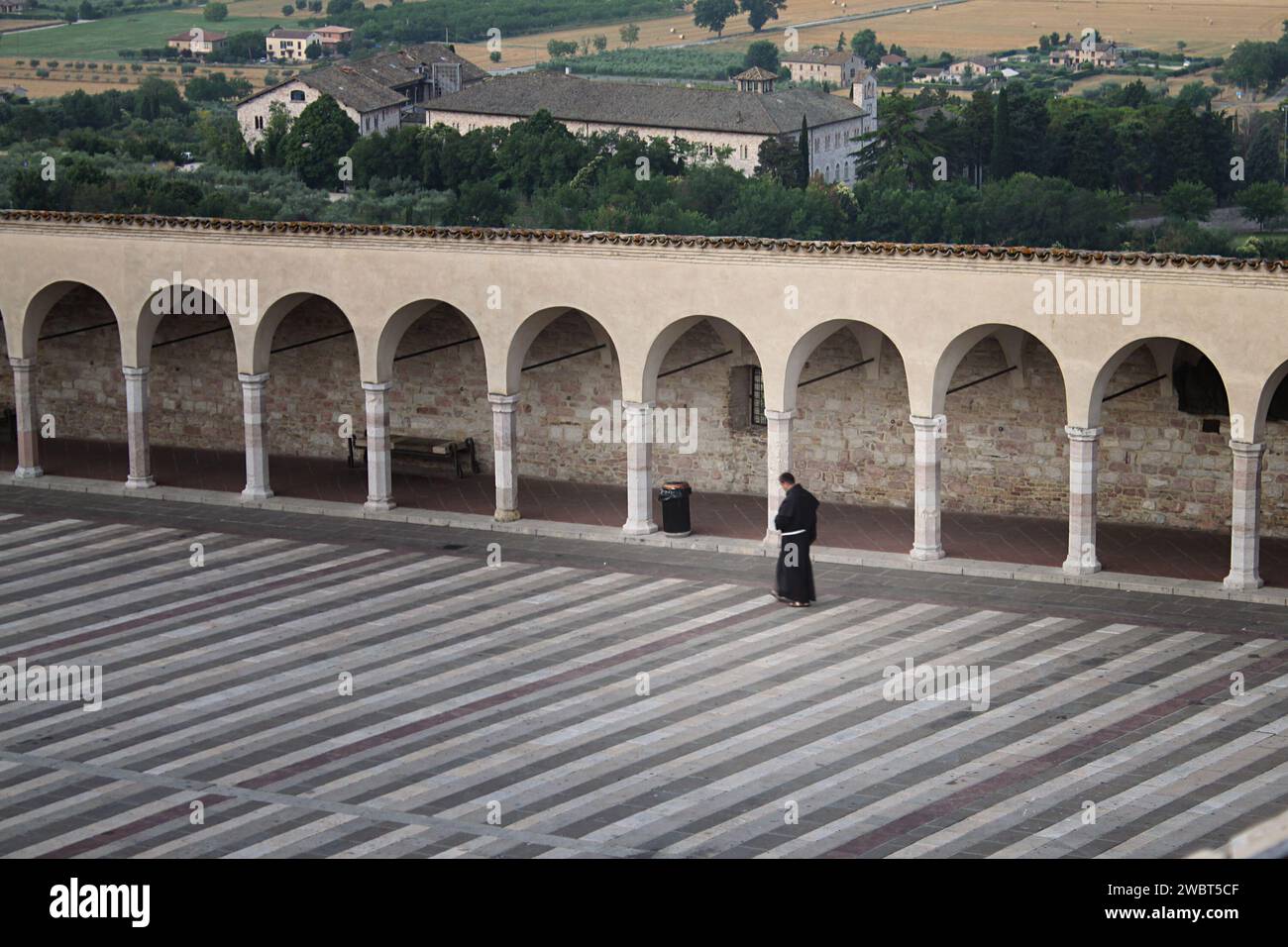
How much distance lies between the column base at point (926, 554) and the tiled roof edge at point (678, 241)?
383cm

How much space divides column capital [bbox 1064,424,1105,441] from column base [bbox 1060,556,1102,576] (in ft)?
4.98

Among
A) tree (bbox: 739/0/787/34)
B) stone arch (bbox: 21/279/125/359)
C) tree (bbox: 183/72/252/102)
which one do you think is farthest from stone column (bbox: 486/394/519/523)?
tree (bbox: 739/0/787/34)

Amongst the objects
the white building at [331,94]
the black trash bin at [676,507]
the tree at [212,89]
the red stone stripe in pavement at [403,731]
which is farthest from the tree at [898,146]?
the red stone stripe in pavement at [403,731]

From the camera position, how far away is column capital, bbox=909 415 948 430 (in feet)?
88.5

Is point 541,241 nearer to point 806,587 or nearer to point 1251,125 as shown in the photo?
point 806,587

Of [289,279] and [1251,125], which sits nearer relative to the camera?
[289,279]

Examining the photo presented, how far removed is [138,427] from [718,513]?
9.09m

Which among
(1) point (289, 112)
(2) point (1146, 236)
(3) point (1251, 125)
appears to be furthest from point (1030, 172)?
(1) point (289, 112)

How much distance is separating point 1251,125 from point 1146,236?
23630 millimetres

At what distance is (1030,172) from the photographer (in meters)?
108

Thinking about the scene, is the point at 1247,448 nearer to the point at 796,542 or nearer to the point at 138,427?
the point at 796,542

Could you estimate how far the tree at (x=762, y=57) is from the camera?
518 ft

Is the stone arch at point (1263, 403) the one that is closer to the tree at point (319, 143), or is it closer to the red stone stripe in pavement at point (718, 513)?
the red stone stripe in pavement at point (718, 513)

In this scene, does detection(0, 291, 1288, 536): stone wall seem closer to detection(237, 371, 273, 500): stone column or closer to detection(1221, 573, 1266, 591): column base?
detection(237, 371, 273, 500): stone column
